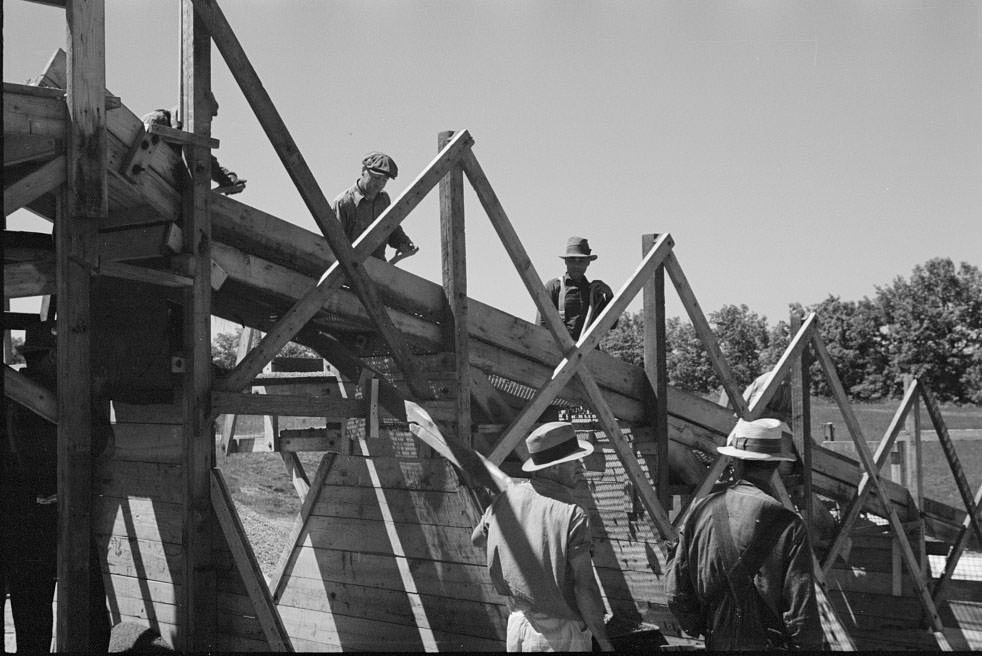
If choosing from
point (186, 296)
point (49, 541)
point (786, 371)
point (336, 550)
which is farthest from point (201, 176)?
point (786, 371)

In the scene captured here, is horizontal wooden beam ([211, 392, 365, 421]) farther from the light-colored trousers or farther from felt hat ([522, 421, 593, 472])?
the light-colored trousers

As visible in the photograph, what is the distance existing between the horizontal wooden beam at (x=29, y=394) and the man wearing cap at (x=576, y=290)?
474cm

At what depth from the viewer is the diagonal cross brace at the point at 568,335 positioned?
19.9ft

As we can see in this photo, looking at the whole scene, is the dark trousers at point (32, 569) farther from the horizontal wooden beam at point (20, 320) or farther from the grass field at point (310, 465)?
the grass field at point (310, 465)

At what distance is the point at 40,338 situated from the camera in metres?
5.73

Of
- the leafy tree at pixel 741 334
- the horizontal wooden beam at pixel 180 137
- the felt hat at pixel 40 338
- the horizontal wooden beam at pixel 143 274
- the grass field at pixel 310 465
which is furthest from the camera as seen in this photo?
the leafy tree at pixel 741 334

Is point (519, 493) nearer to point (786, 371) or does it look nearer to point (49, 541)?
point (49, 541)

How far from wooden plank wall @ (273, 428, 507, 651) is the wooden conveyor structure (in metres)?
0.02

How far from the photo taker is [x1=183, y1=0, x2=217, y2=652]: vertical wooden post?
4.95 metres

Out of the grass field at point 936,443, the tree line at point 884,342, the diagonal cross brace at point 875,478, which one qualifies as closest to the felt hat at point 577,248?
the diagonal cross brace at point 875,478

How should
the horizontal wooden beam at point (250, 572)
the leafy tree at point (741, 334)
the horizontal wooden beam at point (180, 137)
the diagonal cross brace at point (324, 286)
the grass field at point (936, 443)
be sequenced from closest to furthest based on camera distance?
1. the horizontal wooden beam at point (180, 137)
2. the horizontal wooden beam at point (250, 572)
3. the diagonal cross brace at point (324, 286)
4. the grass field at point (936, 443)
5. the leafy tree at point (741, 334)

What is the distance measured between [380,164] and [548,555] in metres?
4.12

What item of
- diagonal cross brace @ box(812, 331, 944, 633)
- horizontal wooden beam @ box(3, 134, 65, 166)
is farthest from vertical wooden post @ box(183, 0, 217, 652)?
diagonal cross brace @ box(812, 331, 944, 633)

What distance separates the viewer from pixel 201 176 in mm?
5000
